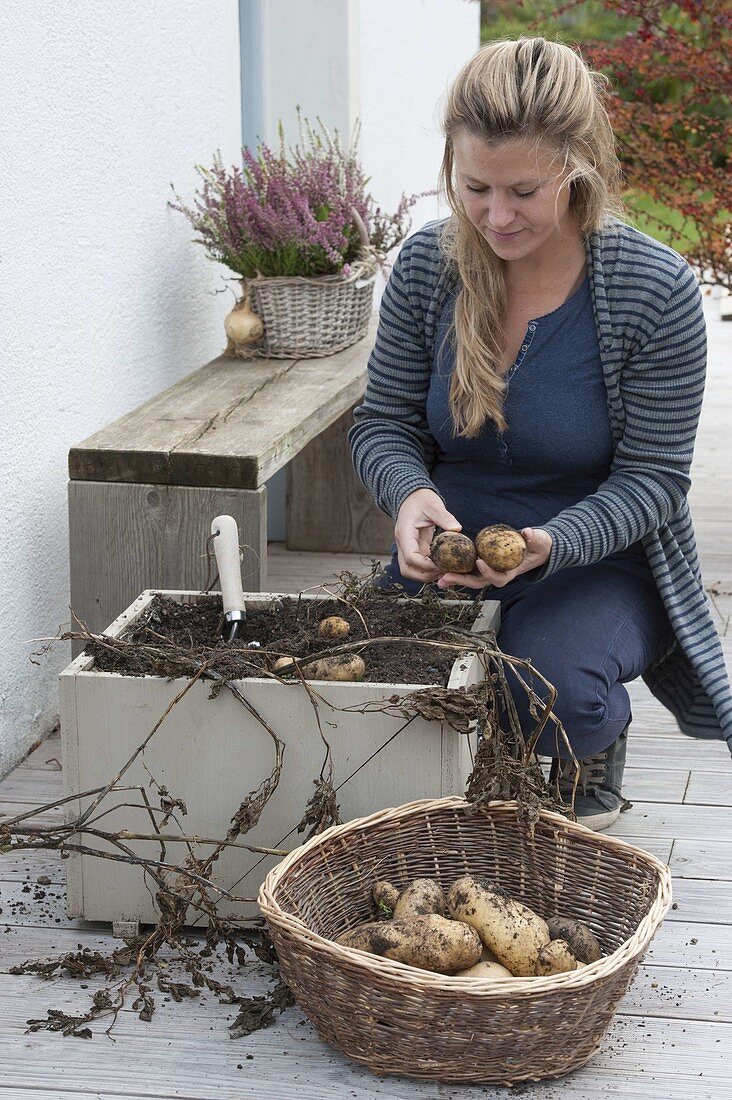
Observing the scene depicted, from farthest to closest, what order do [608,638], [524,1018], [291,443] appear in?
[291,443], [608,638], [524,1018]

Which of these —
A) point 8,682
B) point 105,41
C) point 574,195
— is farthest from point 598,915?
point 105,41

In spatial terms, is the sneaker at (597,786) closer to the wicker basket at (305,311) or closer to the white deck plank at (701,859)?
the white deck plank at (701,859)

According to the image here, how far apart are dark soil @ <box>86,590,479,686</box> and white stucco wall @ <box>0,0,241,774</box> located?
579 millimetres

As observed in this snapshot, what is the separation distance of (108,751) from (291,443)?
3.22ft

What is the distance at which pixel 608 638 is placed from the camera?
7.48 feet

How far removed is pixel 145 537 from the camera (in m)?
2.64

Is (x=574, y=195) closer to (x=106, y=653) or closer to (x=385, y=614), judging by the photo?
(x=385, y=614)

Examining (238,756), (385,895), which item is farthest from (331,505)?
(385,895)

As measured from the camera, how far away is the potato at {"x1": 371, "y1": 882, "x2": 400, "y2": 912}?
6.29ft

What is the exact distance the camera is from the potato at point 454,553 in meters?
2.16

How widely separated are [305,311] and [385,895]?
6.15 ft

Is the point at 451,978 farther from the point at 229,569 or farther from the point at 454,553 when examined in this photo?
the point at 229,569

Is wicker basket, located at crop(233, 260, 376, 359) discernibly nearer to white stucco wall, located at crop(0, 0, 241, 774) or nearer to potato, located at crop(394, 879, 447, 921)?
white stucco wall, located at crop(0, 0, 241, 774)

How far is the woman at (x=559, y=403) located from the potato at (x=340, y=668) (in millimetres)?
251
